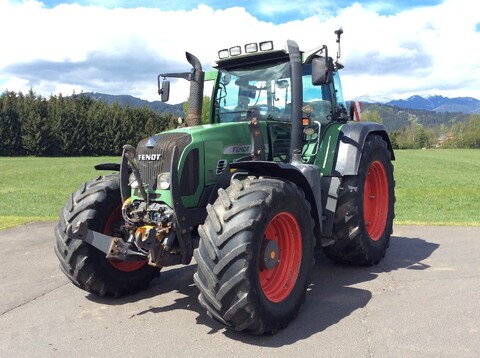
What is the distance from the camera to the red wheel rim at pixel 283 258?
4.29 meters

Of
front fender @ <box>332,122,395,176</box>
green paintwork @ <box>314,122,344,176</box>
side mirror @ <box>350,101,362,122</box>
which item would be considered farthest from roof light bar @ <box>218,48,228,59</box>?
side mirror @ <box>350,101,362,122</box>

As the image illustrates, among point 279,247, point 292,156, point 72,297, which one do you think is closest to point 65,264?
point 72,297

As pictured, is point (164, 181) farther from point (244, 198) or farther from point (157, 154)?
point (244, 198)

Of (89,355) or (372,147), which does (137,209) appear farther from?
(372,147)

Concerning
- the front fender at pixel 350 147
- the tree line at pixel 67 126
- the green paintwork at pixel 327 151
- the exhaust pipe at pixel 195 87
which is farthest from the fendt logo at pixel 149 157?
the tree line at pixel 67 126

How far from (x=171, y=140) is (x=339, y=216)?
7.25 ft

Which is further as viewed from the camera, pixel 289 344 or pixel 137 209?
pixel 137 209

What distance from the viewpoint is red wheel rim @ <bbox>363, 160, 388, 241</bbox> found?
6531 mm

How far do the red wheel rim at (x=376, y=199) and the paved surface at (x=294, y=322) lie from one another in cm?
49

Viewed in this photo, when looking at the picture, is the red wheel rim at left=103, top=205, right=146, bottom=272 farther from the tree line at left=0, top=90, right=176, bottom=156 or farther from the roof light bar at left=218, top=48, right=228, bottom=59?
the tree line at left=0, top=90, right=176, bottom=156

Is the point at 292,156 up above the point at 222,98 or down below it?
below

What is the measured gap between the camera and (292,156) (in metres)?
5.17

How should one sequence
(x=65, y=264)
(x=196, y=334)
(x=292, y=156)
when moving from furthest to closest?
(x=292, y=156), (x=65, y=264), (x=196, y=334)

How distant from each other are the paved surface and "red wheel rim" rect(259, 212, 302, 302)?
332 millimetres
